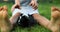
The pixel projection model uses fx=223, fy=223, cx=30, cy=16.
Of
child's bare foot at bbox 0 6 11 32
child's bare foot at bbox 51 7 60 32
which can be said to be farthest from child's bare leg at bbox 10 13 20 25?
child's bare foot at bbox 51 7 60 32

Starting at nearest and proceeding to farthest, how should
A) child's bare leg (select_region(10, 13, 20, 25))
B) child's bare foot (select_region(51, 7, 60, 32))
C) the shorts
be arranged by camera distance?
child's bare foot (select_region(51, 7, 60, 32)), child's bare leg (select_region(10, 13, 20, 25)), the shorts

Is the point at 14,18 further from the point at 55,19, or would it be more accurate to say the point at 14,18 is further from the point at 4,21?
the point at 55,19

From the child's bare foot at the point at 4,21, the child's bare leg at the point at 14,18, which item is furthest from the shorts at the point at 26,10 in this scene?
the child's bare foot at the point at 4,21

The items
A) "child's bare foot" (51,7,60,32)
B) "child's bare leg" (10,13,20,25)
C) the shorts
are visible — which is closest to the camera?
"child's bare foot" (51,7,60,32)

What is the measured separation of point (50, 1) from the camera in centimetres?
322

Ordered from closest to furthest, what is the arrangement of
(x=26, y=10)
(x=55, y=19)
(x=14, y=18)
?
(x=55, y=19) → (x=14, y=18) → (x=26, y=10)

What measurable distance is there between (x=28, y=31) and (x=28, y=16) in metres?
0.18

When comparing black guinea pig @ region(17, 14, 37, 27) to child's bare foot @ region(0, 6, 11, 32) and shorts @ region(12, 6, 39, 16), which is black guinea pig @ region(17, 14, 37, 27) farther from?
child's bare foot @ region(0, 6, 11, 32)

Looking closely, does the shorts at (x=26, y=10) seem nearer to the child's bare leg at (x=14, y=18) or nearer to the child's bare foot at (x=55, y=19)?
the child's bare leg at (x=14, y=18)

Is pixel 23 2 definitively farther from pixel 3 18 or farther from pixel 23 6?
pixel 3 18

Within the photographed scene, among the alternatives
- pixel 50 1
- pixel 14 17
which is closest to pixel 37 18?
pixel 14 17

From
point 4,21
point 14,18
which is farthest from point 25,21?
point 4,21

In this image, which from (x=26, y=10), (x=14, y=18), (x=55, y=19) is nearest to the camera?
(x=55, y=19)

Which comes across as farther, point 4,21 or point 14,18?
point 14,18
